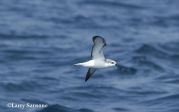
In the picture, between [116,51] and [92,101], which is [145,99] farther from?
[116,51]

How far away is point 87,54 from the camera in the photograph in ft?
105

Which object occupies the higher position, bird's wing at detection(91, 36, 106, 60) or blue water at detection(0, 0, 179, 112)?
blue water at detection(0, 0, 179, 112)

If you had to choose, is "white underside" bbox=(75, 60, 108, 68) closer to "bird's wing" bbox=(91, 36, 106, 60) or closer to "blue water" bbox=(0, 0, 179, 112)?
"bird's wing" bbox=(91, 36, 106, 60)

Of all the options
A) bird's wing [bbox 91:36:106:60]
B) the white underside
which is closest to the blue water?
the white underside

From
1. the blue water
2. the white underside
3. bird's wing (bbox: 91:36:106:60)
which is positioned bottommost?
the white underside

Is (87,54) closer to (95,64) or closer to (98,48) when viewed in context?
(95,64)

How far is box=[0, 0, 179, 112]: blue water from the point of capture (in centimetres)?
2702

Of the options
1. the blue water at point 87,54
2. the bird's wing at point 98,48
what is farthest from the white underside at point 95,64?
the blue water at point 87,54

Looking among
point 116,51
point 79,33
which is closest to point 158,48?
point 116,51

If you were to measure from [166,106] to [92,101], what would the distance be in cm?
228

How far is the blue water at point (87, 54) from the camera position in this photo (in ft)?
88.6

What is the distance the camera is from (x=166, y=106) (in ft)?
86.0

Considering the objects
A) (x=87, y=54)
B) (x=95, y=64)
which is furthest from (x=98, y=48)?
(x=87, y=54)

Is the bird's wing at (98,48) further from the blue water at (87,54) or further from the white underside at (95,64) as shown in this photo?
the blue water at (87,54)
